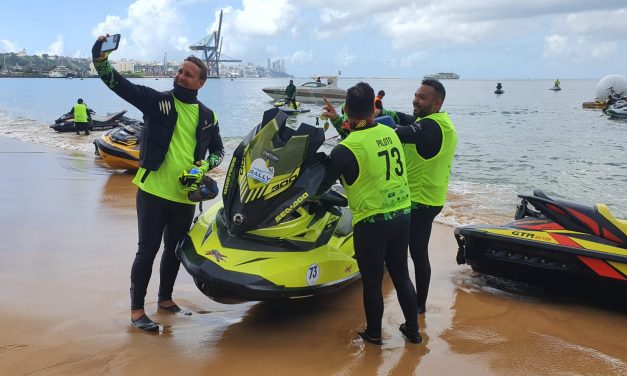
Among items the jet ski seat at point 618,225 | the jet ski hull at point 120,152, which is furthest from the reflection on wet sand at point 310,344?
the jet ski hull at point 120,152

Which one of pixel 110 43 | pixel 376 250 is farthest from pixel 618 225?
pixel 110 43

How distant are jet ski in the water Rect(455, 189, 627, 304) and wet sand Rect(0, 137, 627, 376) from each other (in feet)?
0.79

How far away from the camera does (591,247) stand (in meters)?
4.30

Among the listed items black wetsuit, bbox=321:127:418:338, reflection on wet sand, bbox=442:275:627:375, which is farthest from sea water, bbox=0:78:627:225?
reflection on wet sand, bbox=442:275:627:375

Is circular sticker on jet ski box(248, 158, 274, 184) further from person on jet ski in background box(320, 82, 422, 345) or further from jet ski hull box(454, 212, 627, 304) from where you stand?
jet ski hull box(454, 212, 627, 304)

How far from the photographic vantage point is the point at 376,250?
346cm

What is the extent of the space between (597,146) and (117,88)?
20.3 m

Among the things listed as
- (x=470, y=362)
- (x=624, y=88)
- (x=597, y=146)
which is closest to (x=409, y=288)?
(x=470, y=362)

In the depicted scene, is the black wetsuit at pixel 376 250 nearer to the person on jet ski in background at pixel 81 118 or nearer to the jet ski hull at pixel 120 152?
the jet ski hull at pixel 120 152

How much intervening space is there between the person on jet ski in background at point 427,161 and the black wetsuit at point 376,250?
1.85 ft

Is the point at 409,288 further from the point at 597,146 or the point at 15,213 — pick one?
the point at 597,146

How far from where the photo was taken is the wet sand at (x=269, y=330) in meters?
3.34

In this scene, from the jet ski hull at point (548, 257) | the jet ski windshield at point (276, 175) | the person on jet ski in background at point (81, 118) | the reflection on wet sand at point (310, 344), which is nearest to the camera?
the reflection on wet sand at point (310, 344)

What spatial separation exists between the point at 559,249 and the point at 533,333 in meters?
0.79
